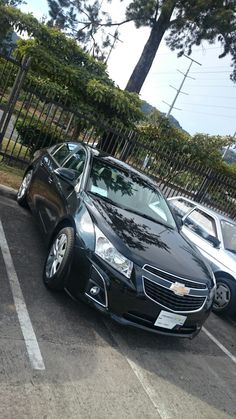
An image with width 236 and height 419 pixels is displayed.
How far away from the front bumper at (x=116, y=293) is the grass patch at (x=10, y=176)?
144 inches

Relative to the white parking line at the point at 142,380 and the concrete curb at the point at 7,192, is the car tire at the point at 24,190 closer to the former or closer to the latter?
the concrete curb at the point at 7,192

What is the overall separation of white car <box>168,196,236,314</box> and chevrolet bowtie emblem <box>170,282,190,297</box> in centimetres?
168

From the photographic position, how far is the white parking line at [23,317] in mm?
3087

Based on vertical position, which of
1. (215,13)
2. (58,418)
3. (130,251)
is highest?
(215,13)

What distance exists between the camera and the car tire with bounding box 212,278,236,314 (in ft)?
18.7

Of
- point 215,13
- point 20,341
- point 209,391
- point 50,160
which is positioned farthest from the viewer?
point 215,13

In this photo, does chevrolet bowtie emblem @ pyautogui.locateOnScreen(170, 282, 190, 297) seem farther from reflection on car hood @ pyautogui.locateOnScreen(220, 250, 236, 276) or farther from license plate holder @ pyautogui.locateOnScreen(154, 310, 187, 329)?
reflection on car hood @ pyautogui.locateOnScreen(220, 250, 236, 276)

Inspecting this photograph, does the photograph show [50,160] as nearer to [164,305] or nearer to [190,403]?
[164,305]

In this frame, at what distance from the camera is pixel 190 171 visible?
1026 cm

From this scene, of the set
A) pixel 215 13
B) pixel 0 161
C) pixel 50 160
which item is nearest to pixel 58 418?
pixel 50 160

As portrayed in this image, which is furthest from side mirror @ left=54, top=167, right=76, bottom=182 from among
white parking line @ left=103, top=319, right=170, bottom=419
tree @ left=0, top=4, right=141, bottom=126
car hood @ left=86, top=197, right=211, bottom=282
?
tree @ left=0, top=4, right=141, bottom=126

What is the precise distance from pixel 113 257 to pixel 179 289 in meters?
0.72

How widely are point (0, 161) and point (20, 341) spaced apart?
5.90 m

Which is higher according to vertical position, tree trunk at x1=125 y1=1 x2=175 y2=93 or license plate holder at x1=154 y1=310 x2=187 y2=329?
tree trunk at x1=125 y1=1 x2=175 y2=93
